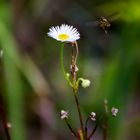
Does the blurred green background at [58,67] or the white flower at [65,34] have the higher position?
the blurred green background at [58,67]

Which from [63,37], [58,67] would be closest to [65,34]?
[63,37]

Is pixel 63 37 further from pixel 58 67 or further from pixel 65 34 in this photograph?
pixel 58 67

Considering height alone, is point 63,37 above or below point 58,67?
below

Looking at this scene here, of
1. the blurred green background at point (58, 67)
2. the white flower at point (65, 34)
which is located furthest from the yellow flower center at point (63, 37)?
the blurred green background at point (58, 67)

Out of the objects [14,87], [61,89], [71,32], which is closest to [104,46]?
[61,89]

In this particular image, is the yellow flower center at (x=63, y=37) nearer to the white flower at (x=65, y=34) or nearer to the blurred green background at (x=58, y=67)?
the white flower at (x=65, y=34)

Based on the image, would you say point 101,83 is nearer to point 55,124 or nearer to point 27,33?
point 55,124

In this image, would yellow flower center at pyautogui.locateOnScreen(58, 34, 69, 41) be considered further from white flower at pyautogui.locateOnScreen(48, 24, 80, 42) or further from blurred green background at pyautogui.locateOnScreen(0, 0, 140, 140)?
blurred green background at pyautogui.locateOnScreen(0, 0, 140, 140)

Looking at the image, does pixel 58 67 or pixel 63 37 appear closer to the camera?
pixel 63 37
